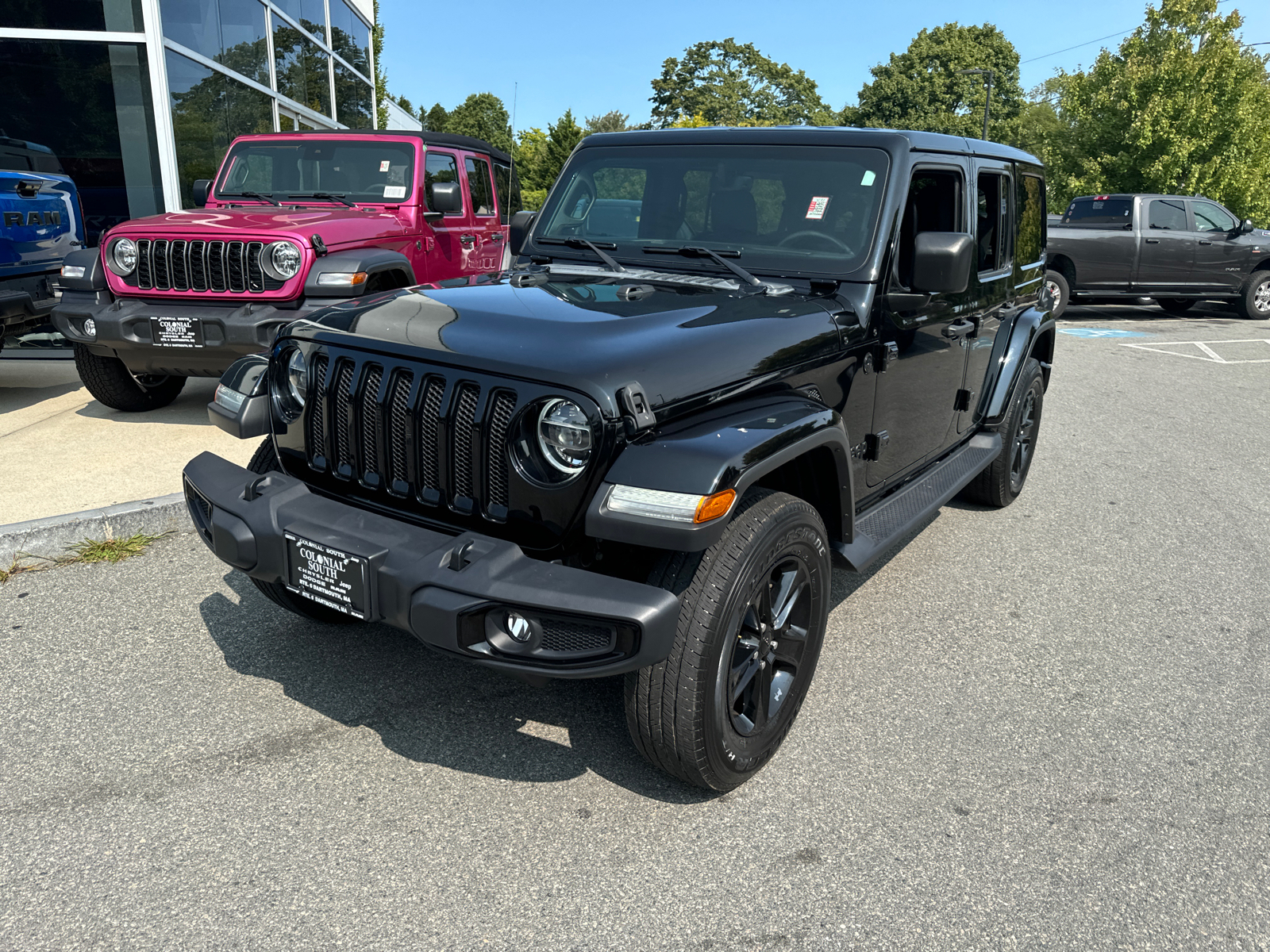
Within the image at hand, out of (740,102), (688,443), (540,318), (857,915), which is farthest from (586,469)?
(740,102)

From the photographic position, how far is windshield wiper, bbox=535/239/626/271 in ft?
12.0

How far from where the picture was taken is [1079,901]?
2414 mm

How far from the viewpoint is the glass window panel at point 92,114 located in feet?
33.0

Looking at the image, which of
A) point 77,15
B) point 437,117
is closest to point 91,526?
point 77,15

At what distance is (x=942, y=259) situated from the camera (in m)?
3.24

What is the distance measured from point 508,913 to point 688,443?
1215mm

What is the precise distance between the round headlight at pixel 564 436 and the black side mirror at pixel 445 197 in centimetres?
452

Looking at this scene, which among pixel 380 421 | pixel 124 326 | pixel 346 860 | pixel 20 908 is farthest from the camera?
pixel 124 326

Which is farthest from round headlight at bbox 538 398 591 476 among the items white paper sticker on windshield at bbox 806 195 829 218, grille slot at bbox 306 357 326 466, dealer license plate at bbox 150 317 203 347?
dealer license plate at bbox 150 317 203 347

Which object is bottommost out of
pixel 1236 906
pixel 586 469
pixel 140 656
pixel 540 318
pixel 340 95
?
pixel 1236 906

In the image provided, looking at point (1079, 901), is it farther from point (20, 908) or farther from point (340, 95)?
point (340, 95)

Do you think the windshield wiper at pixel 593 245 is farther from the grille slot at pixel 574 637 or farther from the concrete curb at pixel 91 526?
the concrete curb at pixel 91 526

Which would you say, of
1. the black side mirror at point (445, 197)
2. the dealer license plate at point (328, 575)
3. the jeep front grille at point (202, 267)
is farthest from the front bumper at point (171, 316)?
the dealer license plate at point (328, 575)

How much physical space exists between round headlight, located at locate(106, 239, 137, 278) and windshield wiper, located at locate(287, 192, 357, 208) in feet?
5.02
